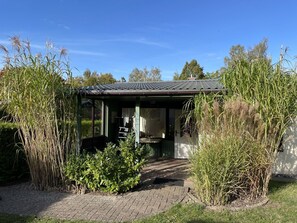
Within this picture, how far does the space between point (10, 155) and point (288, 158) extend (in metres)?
8.48

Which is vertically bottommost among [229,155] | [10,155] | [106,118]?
[10,155]

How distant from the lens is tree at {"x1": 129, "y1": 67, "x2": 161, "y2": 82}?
1615 inches

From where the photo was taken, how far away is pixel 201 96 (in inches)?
251

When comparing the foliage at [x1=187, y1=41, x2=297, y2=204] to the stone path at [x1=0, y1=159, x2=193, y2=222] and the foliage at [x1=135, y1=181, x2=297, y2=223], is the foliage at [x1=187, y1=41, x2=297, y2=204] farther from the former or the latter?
the stone path at [x1=0, y1=159, x2=193, y2=222]

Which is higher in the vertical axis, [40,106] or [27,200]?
[40,106]

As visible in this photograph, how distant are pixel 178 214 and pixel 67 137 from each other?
10.9 feet

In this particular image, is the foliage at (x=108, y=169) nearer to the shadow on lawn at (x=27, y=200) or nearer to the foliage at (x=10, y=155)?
the shadow on lawn at (x=27, y=200)

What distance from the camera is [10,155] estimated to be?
7.11 m

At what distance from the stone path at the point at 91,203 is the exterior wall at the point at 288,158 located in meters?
3.95

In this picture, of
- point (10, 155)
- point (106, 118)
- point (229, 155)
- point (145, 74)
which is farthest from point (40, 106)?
point (145, 74)

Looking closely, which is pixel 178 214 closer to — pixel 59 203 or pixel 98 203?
pixel 98 203

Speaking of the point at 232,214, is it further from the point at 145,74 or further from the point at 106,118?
the point at 145,74

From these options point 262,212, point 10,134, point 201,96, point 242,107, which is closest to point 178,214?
point 262,212

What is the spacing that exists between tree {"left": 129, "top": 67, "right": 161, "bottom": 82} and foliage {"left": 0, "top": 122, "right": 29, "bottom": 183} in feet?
111
